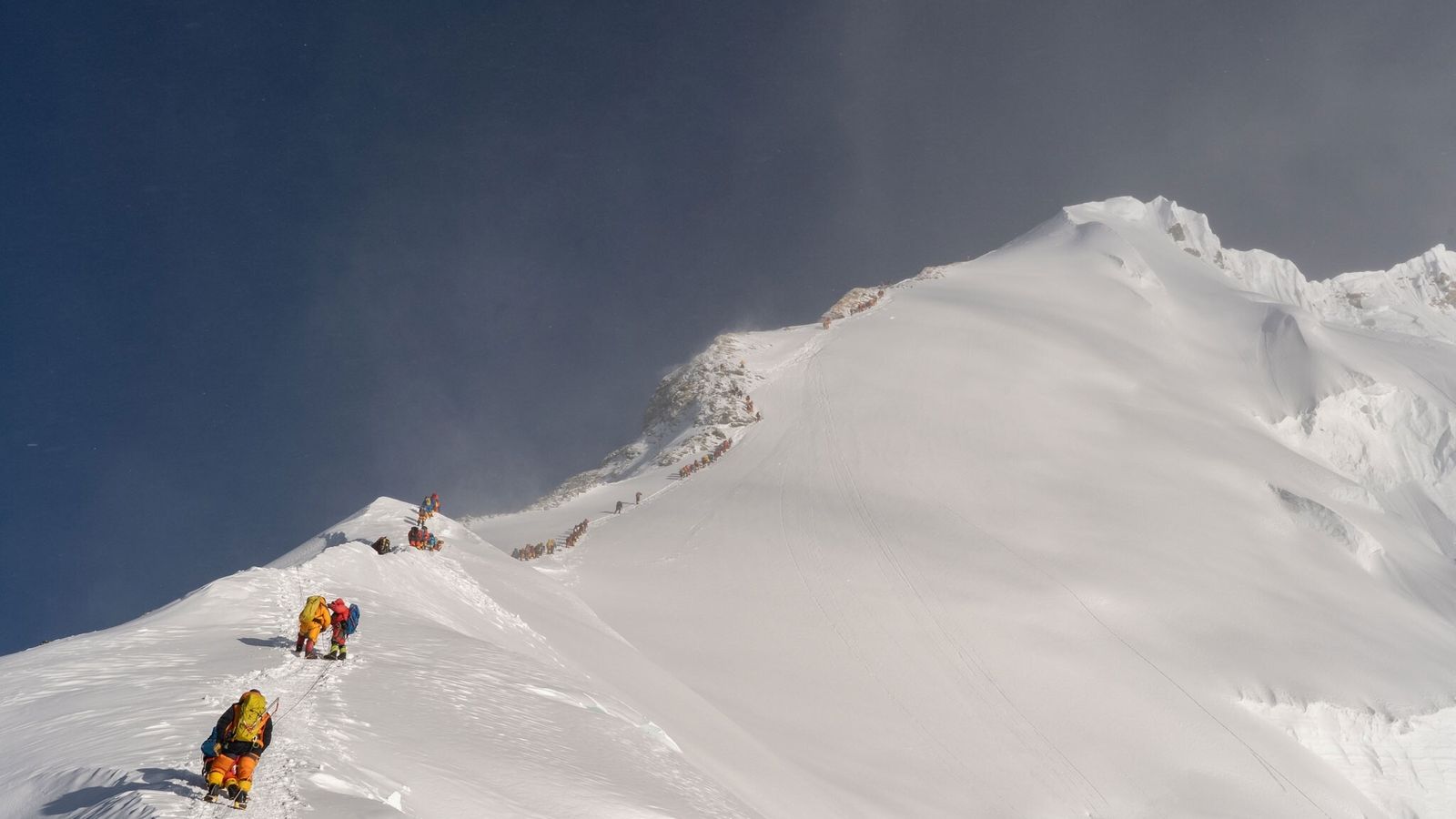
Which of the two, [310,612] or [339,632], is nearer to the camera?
[310,612]

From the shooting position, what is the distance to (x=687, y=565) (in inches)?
1219

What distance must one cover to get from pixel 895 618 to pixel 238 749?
74.9ft

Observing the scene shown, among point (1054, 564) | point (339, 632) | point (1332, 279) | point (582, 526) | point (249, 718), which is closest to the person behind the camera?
point (249, 718)

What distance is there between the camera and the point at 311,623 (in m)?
12.4

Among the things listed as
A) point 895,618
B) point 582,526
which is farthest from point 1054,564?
point 582,526

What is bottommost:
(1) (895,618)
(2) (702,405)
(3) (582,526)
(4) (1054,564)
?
(1) (895,618)

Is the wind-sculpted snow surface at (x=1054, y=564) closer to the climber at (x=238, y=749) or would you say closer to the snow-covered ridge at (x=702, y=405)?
the snow-covered ridge at (x=702, y=405)

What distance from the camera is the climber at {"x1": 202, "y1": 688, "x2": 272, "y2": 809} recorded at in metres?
7.23

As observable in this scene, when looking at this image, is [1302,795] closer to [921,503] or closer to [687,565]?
[921,503]

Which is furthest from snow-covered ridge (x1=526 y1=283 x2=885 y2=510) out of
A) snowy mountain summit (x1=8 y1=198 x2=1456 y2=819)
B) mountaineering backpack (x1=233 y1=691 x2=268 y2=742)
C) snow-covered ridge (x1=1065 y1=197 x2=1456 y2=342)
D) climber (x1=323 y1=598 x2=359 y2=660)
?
snow-covered ridge (x1=1065 y1=197 x2=1456 y2=342)

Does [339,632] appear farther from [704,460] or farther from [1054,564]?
[704,460]

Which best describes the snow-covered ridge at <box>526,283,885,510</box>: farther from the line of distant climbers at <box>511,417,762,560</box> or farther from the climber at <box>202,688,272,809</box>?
the climber at <box>202,688,272,809</box>

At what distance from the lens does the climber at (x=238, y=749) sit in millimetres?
7227

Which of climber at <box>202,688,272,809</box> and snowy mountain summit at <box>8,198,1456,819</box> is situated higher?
snowy mountain summit at <box>8,198,1456,819</box>
